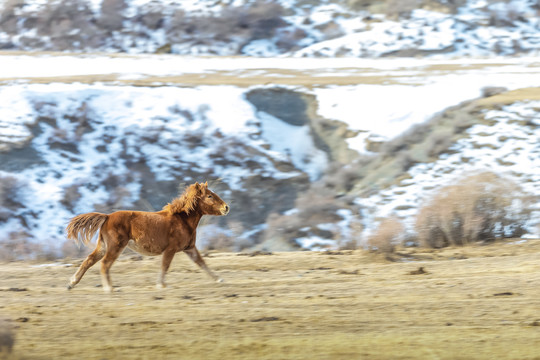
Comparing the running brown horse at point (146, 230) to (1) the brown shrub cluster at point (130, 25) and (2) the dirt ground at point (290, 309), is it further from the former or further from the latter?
(1) the brown shrub cluster at point (130, 25)

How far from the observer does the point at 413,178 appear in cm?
1792

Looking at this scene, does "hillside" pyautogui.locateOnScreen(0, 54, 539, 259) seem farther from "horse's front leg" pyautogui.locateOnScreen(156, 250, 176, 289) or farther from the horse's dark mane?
the horse's dark mane

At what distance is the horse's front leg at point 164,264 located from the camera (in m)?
10.3

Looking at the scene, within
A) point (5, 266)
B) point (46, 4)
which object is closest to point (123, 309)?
point (5, 266)

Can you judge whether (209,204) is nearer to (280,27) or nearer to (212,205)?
(212,205)

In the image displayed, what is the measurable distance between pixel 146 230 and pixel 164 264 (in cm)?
59

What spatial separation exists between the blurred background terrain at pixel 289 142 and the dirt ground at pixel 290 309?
1.60m

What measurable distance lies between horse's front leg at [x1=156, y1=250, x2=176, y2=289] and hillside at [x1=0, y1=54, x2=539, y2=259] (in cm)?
402

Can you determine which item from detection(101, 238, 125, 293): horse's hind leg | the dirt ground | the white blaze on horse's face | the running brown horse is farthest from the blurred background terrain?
detection(101, 238, 125, 293): horse's hind leg

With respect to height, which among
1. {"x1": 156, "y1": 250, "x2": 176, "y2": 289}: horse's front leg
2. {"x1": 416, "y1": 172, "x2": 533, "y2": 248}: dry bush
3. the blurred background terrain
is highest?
{"x1": 156, "y1": 250, "x2": 176, "y2": 289}: horse's front leg

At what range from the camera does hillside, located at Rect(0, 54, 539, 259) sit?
54.5ft

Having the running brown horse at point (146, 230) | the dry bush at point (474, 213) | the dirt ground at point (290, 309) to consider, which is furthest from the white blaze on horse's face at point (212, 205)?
the dry bush at point (474, 213)

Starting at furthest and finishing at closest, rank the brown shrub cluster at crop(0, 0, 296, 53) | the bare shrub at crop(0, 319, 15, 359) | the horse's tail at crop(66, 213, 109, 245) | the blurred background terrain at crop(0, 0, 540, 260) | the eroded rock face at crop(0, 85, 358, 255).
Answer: the brown shrub cluster at crop(0, 0, 296, 53) < the eroded rock face at crop(0, 85, 358, 255) < the blurred background terrain at crop(0, 0, 540, 260) < the horse's tail at crop(66, 213, 109, 245) < the bare shrub at crop(0, 319, 15, 359)

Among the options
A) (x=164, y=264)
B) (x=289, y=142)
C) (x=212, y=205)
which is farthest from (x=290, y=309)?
(x=289, y=142)
